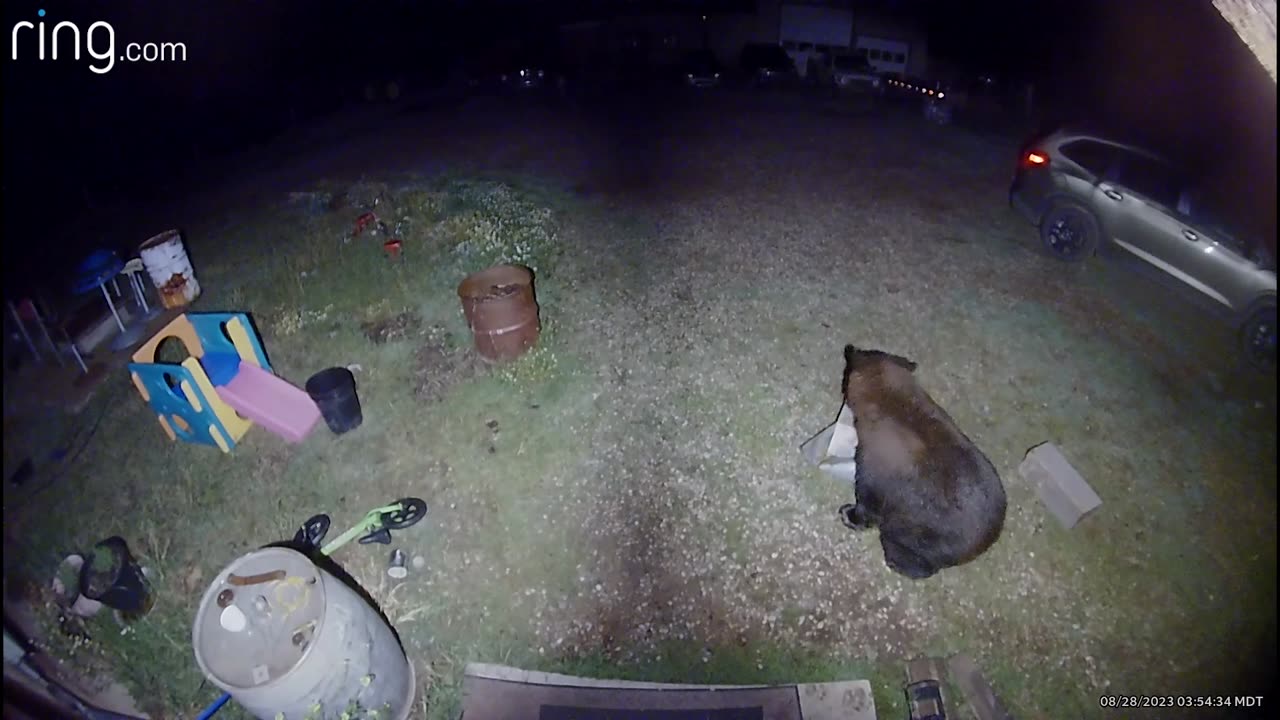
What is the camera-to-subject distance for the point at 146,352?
6320 mm

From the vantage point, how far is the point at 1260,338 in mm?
7660

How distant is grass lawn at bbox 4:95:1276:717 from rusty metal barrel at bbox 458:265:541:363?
11.7 inches

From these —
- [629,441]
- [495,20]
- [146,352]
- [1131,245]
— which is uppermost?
[495,20]

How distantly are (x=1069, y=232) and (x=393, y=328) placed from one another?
984cm

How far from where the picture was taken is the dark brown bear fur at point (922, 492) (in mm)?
5191

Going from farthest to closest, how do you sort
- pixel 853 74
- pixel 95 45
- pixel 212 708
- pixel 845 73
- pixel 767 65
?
1. pixel 767 65
2. pixel 845 73
3. pixel 853 74
4. pixel 95 45
5. pixel 212 708

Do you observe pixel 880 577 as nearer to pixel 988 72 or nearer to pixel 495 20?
pixel 988 72

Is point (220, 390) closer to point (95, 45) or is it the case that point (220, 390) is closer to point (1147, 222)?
point (1147, 222)

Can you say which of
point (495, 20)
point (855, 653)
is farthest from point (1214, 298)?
point (495, 20)

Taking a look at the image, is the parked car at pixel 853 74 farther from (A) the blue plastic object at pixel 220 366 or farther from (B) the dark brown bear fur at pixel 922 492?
(A) the blue plastic object at pixel 220 366

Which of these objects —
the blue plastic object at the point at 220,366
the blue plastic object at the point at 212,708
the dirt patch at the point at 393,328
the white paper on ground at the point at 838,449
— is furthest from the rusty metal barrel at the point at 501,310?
the blue plastic object at the point at 212,708

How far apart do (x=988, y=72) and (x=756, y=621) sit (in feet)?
67.4

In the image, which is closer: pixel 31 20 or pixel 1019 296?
pixel 1019 296

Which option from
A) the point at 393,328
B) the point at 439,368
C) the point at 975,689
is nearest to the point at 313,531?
the point at 439,368
